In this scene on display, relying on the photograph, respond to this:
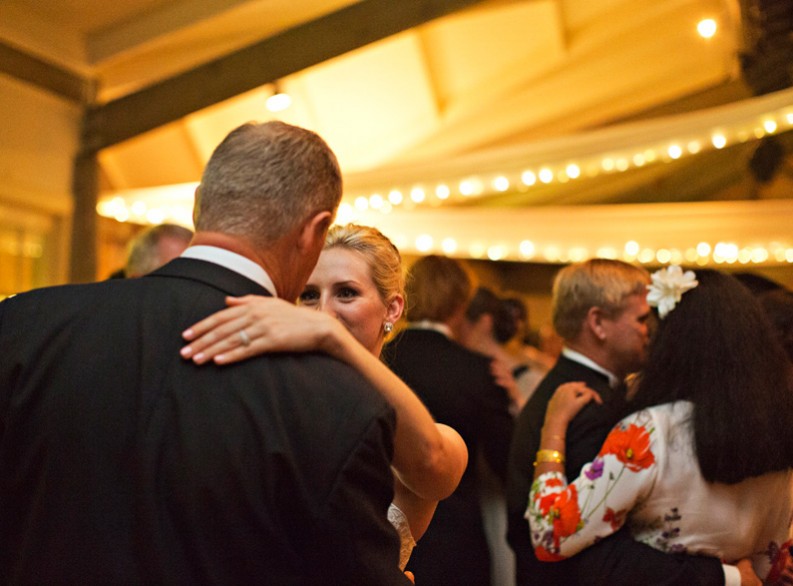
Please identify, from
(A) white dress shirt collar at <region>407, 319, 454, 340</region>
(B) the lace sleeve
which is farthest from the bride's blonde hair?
(A) white dress shirt collar at <region>407, 319, 454, 340</region>

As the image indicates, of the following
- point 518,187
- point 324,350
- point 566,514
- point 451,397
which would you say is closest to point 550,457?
point 566,514

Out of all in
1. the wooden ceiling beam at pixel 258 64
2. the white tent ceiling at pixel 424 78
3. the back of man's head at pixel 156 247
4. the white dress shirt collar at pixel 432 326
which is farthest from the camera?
the white tent ceiling at pixel 424 78

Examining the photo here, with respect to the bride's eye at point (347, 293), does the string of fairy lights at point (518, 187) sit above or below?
above

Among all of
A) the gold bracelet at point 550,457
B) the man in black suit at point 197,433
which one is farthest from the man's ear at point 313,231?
the gold bracelet at point 550,457

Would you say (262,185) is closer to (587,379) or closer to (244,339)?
(244,339)

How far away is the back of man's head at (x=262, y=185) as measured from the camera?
129cm

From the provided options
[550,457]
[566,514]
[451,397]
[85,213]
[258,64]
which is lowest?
[566,514]

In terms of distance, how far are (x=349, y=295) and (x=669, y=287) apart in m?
0.85

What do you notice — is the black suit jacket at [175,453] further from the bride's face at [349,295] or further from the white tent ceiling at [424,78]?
the white tent ceiling at [424,78]

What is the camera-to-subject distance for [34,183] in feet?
15.4

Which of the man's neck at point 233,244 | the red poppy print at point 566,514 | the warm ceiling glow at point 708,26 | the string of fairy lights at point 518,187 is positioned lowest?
the red poppy print at point 566,514

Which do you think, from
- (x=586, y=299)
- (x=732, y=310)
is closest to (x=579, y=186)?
(x=586, y=299)

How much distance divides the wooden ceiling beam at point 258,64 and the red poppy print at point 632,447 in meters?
2.21

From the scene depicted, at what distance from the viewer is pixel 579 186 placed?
801 centimetres
